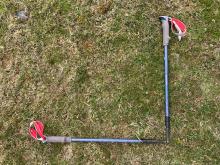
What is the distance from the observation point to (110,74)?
5316 millimetres

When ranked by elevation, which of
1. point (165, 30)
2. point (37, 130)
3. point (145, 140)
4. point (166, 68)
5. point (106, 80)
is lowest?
point (145, 140)

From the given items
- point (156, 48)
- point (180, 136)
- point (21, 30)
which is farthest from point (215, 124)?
point (21, 30)

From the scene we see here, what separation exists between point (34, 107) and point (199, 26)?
7.34ft

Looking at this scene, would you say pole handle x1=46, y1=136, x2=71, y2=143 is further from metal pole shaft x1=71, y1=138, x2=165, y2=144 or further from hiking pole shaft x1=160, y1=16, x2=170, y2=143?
hiking pole shaft x1=160, y1=16, x2=170, y2=143

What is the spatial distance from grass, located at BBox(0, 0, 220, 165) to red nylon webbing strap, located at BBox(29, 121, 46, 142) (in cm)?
10

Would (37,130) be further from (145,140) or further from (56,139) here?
(145,140)

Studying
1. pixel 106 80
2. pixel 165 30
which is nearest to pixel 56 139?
pixel 106 80

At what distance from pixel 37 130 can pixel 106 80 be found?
1.01 metres

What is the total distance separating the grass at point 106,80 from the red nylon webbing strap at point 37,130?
10cm

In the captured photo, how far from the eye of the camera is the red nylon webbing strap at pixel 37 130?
5.11 m

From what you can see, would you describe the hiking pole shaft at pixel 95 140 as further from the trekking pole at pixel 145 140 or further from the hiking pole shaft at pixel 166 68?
the hiking pole shaft at pixel 166 68

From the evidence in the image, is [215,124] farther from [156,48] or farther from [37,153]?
[37,153]

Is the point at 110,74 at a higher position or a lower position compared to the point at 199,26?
lower

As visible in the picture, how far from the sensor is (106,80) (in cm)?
531
